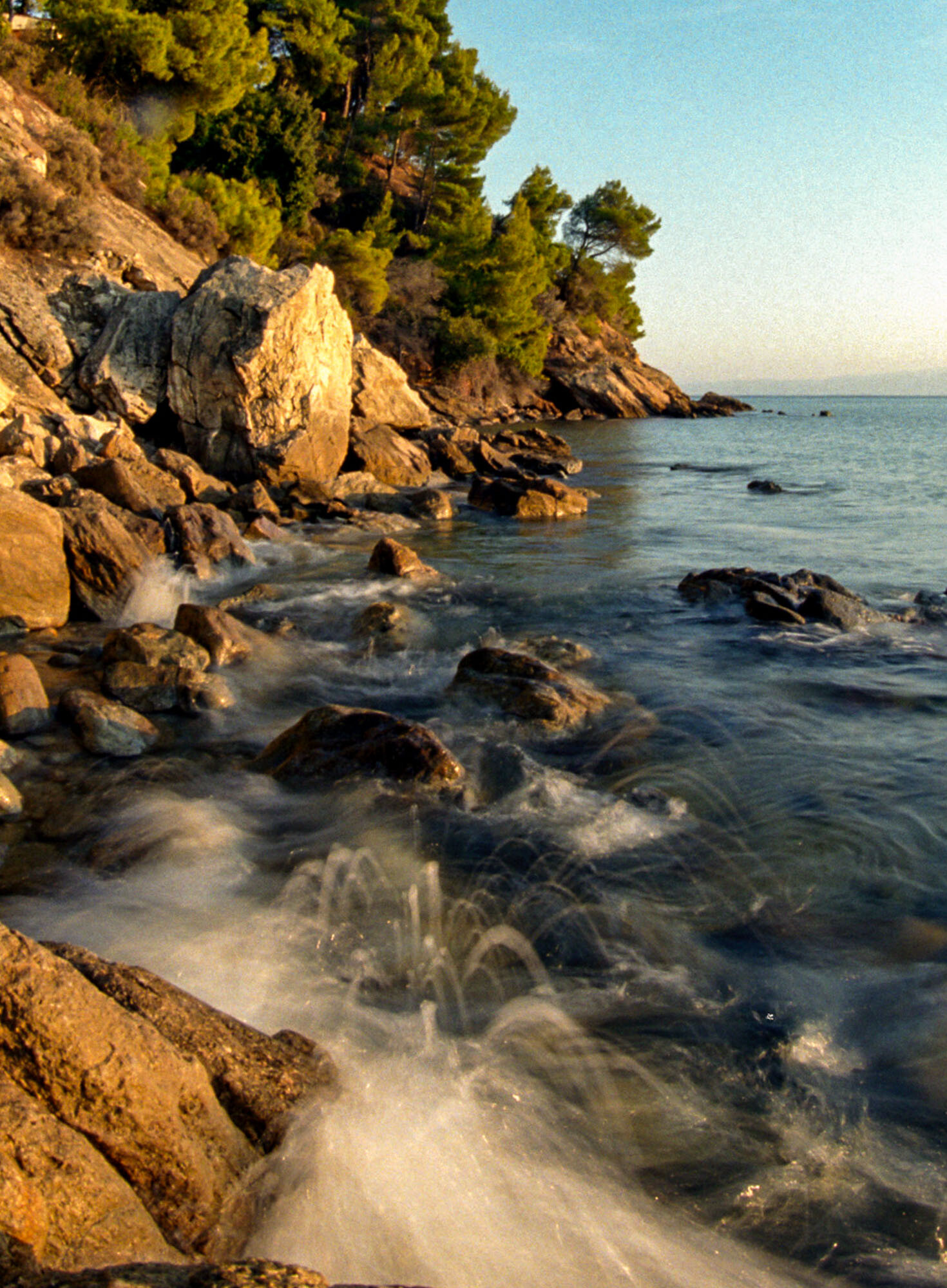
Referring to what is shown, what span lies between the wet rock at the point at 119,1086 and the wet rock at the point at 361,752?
313 cm

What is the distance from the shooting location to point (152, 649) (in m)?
7.02

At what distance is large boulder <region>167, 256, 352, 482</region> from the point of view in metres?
15.5

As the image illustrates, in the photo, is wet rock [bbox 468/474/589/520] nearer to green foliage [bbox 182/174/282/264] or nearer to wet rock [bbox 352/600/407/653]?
wet rock [bbox 352/600/407/653]

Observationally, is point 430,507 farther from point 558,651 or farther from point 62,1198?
point 62,1198

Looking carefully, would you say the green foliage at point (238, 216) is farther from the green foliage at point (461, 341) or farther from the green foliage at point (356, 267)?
the green foliage at point (461, 341)

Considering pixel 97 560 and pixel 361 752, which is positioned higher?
pixel 97 560

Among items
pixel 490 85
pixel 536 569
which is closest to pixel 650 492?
pixel 536 569

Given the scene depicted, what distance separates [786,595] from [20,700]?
26.0 ft

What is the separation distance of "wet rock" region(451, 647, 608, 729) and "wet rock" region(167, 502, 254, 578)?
4.85 meters

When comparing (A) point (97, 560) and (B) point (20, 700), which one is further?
(A) point (97, 560)

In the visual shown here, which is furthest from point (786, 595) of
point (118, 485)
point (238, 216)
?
point (238, 216)

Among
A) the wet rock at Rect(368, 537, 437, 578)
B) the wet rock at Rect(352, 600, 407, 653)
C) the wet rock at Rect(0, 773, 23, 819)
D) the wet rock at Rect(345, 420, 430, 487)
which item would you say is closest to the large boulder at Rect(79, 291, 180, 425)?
the wet rock at Rect(345, 420, 430, 487)

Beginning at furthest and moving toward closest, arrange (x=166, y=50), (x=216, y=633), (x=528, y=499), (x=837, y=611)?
(x=166, y=50) < (x=528, y=499) < (x=837, y=611) < (x=216, y=633)

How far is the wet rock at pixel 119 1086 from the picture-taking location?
6.88 ft
